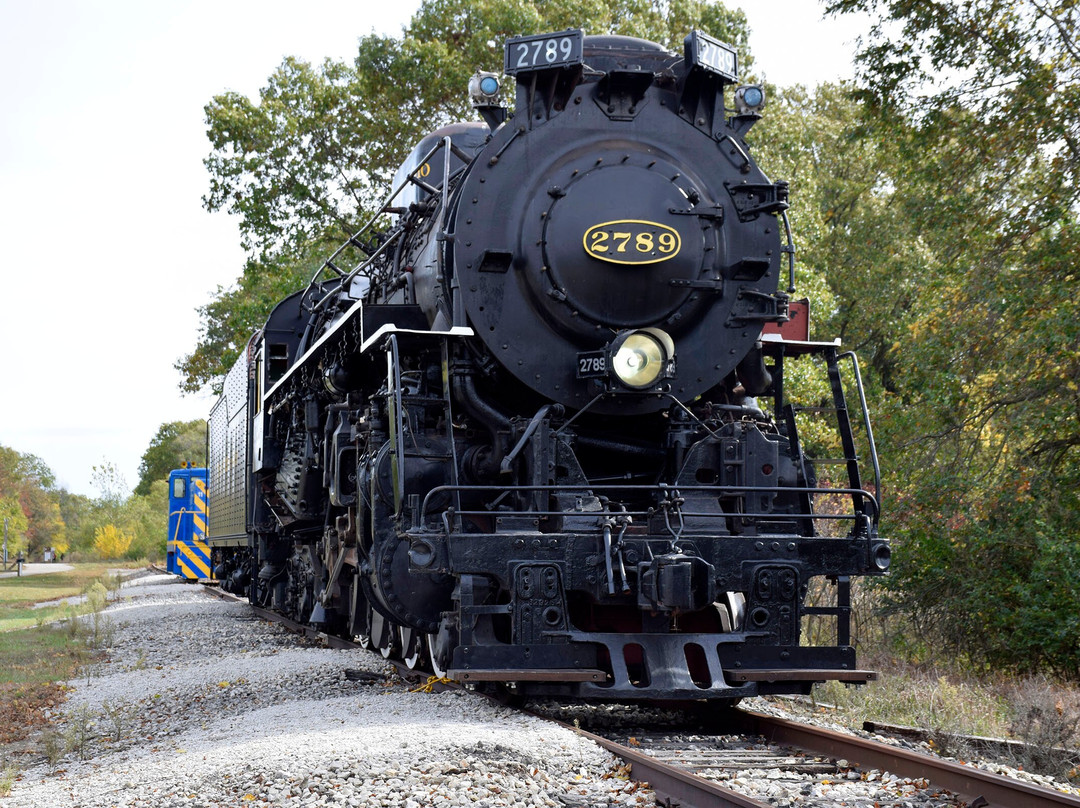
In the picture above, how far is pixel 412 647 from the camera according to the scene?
25.2 feet

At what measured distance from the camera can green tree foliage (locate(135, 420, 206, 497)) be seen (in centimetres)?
6775

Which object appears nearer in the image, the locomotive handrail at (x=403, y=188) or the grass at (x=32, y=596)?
the locomotive handrail at (x=403, y=188)

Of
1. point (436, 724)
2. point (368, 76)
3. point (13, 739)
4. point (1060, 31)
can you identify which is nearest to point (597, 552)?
point (436, 724)

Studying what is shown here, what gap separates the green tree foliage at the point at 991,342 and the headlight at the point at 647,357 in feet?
15.3

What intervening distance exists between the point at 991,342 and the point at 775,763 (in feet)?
23.6

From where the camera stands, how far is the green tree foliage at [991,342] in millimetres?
10102

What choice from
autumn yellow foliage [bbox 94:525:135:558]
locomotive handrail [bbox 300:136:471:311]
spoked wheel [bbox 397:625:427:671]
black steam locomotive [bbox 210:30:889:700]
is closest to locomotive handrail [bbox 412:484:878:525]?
black steam locomotive [bbox 210:30:889:700]

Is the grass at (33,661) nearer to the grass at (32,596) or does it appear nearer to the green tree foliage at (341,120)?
the grass at (32,596)

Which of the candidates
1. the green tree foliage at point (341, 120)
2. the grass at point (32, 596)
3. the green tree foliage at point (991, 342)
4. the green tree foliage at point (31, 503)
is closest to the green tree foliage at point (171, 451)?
the green tree foliage at point (31, 503)

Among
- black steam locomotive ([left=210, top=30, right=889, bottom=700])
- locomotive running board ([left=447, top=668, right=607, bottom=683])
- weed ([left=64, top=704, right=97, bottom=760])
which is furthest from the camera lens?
weed ([left=64, top=704, right=97, bottom=760])

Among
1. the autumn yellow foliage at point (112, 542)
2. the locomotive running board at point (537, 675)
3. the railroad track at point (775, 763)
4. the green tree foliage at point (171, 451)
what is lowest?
the railroad track at point (775, 763)

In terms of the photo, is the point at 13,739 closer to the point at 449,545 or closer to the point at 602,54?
the point at 449,545

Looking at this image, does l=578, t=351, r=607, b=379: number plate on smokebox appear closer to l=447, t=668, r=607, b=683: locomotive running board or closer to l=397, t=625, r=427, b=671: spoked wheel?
l=447, t=668, r=607, b=683: locomotive running board

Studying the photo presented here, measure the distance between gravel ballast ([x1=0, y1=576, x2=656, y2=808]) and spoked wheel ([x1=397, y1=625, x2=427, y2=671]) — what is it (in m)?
0.19
